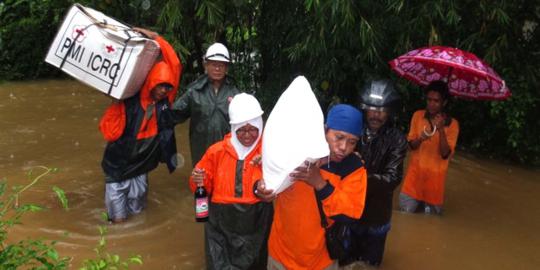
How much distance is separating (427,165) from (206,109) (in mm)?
2039

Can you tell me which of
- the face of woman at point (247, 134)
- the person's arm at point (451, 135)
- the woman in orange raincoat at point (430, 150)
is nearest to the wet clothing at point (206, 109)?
the face of woman at point (247, 134)

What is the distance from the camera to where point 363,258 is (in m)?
4.20

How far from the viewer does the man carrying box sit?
477 centimetres

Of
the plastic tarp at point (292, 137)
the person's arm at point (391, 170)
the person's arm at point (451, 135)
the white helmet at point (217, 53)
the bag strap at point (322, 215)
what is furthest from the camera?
the person's arm at point (451, 135)

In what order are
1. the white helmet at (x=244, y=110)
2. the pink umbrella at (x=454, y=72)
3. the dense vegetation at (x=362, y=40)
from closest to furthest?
the white helmet at (x=244, y=110) → the pink umbrella at (x=454, y=72) → the dense vegetation at (x=362, y=40)

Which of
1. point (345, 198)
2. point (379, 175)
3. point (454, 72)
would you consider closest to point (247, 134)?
point (345, 198)

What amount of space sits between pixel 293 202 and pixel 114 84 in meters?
2.13

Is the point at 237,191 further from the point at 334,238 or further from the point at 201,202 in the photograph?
the point at 334,238

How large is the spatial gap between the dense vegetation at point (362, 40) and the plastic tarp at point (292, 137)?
216 cm

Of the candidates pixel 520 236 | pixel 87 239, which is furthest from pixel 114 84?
pixel 520 236

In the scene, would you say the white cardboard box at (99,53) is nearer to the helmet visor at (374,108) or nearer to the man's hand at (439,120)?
the helmet visor at (374,108)

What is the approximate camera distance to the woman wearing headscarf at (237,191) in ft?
11.2

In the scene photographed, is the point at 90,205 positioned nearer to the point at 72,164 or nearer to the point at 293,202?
the point at 72,164

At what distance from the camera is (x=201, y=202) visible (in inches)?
134
